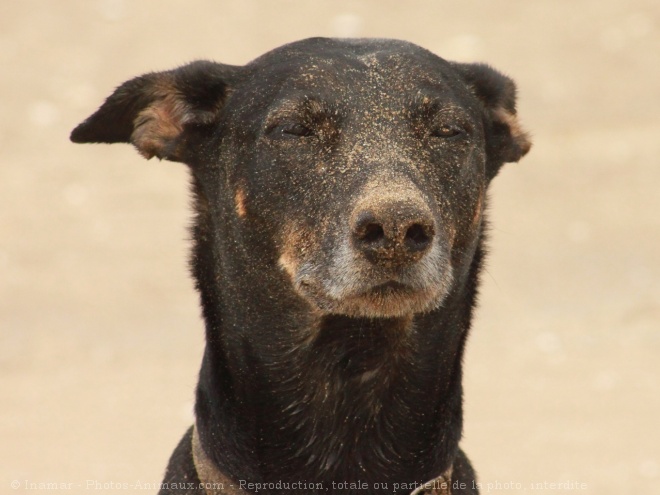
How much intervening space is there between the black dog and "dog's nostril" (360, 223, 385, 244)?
18 centimetres

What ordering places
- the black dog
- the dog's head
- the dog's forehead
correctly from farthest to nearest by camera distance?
the dog's forehead < the black dog < the dog's head

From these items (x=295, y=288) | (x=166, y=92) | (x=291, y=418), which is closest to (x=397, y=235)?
(x=295, y=288)

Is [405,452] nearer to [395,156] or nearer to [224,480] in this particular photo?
[224,480]

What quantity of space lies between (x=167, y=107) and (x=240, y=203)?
0.61 metres

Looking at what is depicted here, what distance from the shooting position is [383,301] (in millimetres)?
4266

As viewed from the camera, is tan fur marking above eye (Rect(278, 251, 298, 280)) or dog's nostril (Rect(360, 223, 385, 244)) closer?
dog's nostril (Rect(360, 223, 385, 244))

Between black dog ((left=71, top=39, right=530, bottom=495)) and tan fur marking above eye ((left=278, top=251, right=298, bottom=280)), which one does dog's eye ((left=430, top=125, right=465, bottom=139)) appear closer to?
black dog ((left=71, top=39, right=530, bottom=495))

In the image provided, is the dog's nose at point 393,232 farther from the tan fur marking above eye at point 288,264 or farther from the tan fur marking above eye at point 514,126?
the tan fur marking above eye at point 514,126

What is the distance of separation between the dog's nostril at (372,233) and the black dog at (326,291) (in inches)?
7.2

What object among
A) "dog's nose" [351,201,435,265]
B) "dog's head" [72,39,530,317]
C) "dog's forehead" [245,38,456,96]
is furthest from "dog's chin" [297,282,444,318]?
"dog's forehead" [245,38,456,96]

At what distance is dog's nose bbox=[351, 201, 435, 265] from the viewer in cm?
405

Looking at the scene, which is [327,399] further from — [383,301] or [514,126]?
[514,126]

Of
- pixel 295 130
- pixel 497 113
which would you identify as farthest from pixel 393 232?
pixel 497 113

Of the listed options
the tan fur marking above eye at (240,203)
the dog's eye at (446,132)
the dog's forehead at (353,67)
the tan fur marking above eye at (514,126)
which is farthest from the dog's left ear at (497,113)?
the tan fur marking above eye at (240,203)
